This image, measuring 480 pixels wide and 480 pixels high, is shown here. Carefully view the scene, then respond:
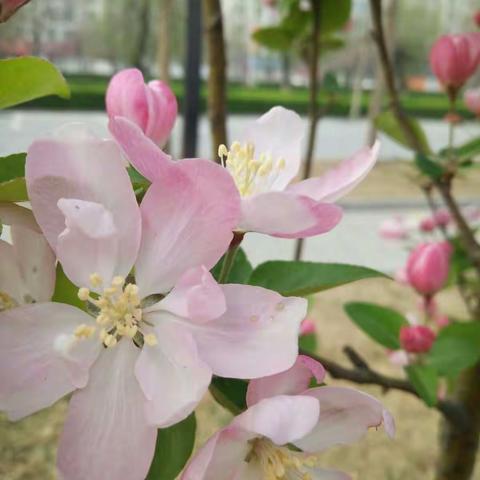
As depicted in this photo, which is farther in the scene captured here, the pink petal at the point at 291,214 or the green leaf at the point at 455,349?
the green leaf at the point at 455,349

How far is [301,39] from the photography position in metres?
1.09

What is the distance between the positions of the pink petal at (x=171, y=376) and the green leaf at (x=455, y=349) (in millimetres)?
514

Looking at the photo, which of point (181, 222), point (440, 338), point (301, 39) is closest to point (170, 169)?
point (181, 222)

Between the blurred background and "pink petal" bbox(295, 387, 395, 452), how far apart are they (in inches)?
2.2

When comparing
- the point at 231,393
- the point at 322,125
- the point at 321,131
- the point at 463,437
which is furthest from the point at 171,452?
the point at 322,125

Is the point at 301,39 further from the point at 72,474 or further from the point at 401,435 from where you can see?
the point at 401,435

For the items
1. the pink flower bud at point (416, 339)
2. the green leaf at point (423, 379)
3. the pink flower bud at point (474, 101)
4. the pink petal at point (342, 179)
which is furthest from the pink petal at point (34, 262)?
the pink flower bud at point (474, 101)

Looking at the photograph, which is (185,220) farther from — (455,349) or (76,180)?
(455,349)

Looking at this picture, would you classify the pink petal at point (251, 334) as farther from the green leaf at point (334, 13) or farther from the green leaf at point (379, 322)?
the green leaf at point (334, 13)

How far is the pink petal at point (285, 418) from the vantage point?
253 mm

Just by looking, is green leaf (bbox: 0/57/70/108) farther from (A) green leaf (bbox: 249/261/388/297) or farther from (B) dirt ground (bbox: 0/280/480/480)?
(B) dirt ground (bbox: 0/280/480/480)

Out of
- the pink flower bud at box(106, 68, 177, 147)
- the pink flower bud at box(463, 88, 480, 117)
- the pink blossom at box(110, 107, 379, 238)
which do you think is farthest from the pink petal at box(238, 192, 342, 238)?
the pink flower bud at box(463, 88, 480, 117)

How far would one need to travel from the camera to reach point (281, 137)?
391 millimetres

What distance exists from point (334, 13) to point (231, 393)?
2.25 feet
